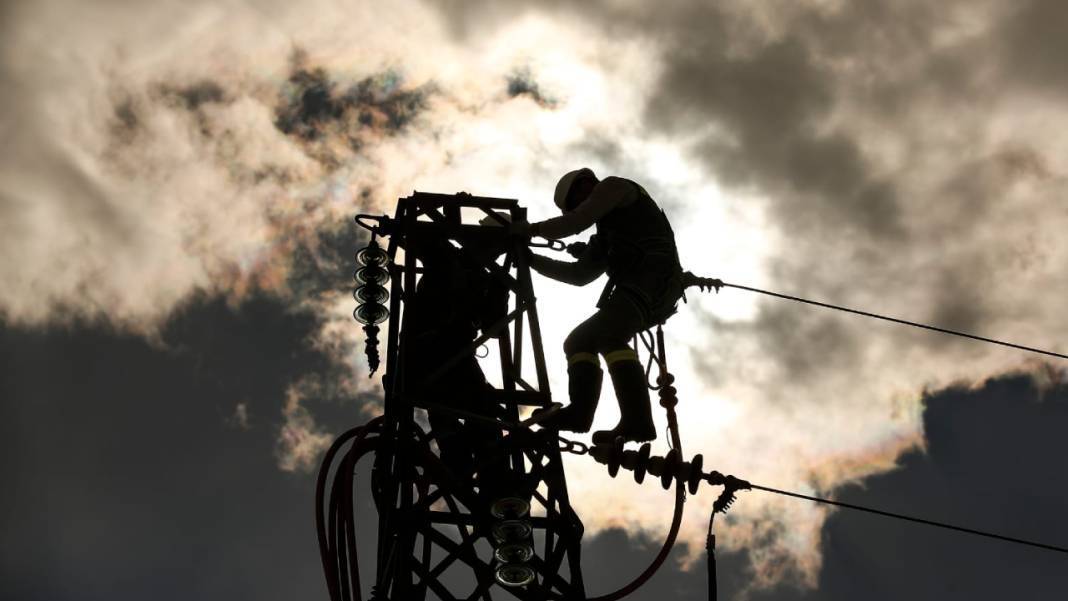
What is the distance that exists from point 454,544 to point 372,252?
276cm

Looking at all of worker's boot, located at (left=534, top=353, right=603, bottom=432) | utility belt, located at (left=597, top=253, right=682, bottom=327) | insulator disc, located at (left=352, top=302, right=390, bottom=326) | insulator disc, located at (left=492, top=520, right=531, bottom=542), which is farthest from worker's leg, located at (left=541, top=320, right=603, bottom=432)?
insulator disc, located at (left=352, top=302, right=390, bottom=326)

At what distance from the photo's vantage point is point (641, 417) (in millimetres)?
8203

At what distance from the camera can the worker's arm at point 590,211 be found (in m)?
8.59

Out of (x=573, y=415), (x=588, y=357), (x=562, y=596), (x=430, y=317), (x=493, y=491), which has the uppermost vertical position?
(x=430, y=317)

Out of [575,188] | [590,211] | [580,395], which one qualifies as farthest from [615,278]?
[580,395]

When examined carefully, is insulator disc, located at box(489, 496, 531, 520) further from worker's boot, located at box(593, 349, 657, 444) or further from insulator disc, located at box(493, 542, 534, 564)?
worker's boot, located at box(593, 349, 657, 444)

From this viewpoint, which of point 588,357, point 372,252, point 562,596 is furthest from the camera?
point 372,252

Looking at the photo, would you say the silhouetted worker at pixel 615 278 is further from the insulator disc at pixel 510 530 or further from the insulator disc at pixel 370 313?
the insulator disc at pixel 370 313

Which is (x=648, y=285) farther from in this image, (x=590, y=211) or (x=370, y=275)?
(x=370, y=275)

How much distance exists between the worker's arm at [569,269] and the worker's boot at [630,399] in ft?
4.16

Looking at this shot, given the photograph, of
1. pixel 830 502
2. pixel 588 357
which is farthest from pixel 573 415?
pixel 830 502

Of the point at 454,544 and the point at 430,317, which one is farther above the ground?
the point at 430,317

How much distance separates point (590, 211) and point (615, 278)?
68cm

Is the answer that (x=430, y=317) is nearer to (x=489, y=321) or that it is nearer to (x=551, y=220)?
(x=489, y=321)
